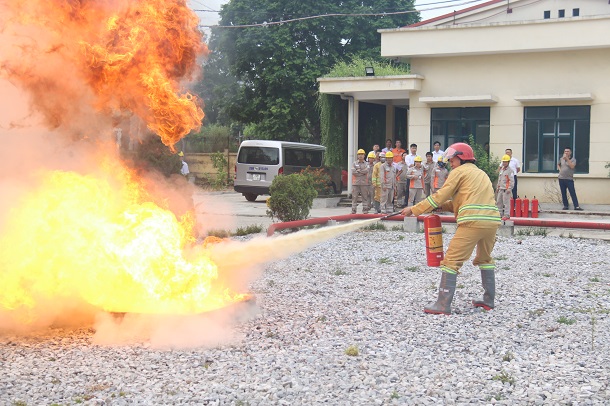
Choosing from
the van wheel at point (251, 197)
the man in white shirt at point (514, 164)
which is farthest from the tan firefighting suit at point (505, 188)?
the van wheel at point (251, 197)

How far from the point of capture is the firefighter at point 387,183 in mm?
19297

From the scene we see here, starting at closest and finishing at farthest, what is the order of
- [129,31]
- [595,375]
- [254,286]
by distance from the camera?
[595,375]
[129,31]
[254,286]

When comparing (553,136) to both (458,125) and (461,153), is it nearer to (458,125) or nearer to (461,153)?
(458,125)

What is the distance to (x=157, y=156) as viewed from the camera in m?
12.5

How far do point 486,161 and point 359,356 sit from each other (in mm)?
16456

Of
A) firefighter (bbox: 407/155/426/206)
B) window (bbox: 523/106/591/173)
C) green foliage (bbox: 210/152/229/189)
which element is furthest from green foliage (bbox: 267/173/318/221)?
green foliage (bbox: 210/152/229/189)

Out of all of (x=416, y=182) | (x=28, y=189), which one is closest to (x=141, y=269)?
(x=28, y=189)

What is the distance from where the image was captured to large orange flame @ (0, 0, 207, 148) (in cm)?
708

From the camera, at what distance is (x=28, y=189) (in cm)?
710

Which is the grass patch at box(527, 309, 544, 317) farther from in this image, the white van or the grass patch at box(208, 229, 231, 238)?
the white van

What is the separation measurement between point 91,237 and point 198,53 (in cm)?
230

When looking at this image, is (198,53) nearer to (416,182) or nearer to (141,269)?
(141,269)

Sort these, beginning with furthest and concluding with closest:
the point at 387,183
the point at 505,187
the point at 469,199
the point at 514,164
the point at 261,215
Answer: the point at 514,164, the point at 261,215, the point at 387,183, the point at 505,187, the point at 469,199

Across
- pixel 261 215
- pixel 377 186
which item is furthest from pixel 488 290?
pixel 261 215
